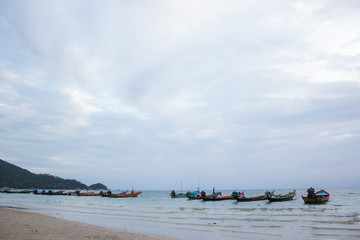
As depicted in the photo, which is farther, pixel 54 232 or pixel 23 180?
pixel 23 180

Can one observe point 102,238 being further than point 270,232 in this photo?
No

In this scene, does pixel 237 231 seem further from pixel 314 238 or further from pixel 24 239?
pixel 24 239

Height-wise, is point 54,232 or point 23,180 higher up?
point 23,180

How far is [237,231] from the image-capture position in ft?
52.5

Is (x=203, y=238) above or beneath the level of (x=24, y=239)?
beneath

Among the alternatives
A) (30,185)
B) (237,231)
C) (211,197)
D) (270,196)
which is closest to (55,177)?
(30,185)

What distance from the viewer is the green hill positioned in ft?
506

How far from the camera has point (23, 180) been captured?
160625 millimetres

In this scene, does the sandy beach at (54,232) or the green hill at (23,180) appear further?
the green hill at (23,180)

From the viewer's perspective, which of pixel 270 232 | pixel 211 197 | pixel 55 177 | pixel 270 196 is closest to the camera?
pixel 270 232

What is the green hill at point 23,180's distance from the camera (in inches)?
6074

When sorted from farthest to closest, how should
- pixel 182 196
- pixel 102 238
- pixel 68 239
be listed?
pixel 182 196
pixel 102 238
pixel 68 239

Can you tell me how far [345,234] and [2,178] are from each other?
185 m

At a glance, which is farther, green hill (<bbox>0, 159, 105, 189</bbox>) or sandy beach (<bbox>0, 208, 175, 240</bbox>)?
green hill (<bbox>0, 159, 105, 189</bbox>)
